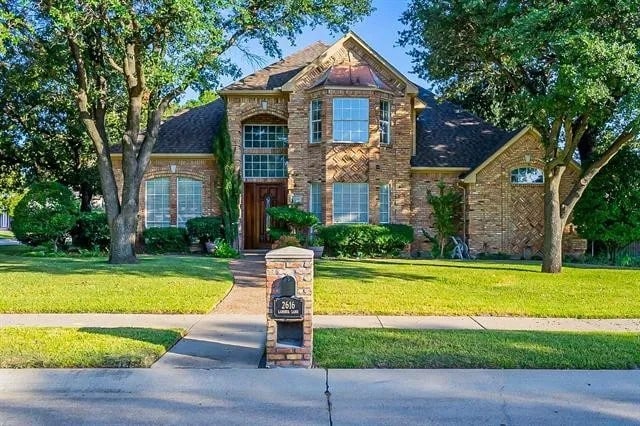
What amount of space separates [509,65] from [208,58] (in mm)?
8321

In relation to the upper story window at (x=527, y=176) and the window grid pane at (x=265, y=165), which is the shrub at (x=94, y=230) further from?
the upper story window at (x=527, y=176)

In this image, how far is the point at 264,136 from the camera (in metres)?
22.9

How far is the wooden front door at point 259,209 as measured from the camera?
75.2ft

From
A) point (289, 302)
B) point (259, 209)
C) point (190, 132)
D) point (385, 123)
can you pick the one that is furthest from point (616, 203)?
point (289, 302)

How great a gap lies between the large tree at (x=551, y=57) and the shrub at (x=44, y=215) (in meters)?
13.7

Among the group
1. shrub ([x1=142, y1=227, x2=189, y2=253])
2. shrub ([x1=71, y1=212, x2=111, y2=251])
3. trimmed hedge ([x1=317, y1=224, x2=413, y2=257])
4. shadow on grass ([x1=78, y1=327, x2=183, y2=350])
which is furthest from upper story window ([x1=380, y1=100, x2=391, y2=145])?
shadow on grass ([x1=78, y1=327, x2=183, y2=350])

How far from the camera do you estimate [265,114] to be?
22.3 metres

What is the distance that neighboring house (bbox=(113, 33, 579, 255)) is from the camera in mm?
21141

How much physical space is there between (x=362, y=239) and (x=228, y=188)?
531 centimetres

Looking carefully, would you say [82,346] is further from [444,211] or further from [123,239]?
[444,211]

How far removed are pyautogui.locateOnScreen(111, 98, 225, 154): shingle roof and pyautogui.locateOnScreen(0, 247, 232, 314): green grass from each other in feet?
22.4

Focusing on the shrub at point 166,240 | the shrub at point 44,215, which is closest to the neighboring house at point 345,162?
the shrub at point 166,240

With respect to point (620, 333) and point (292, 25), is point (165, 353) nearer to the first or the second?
point (620, 333)

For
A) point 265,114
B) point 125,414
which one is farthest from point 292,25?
point 125,414
